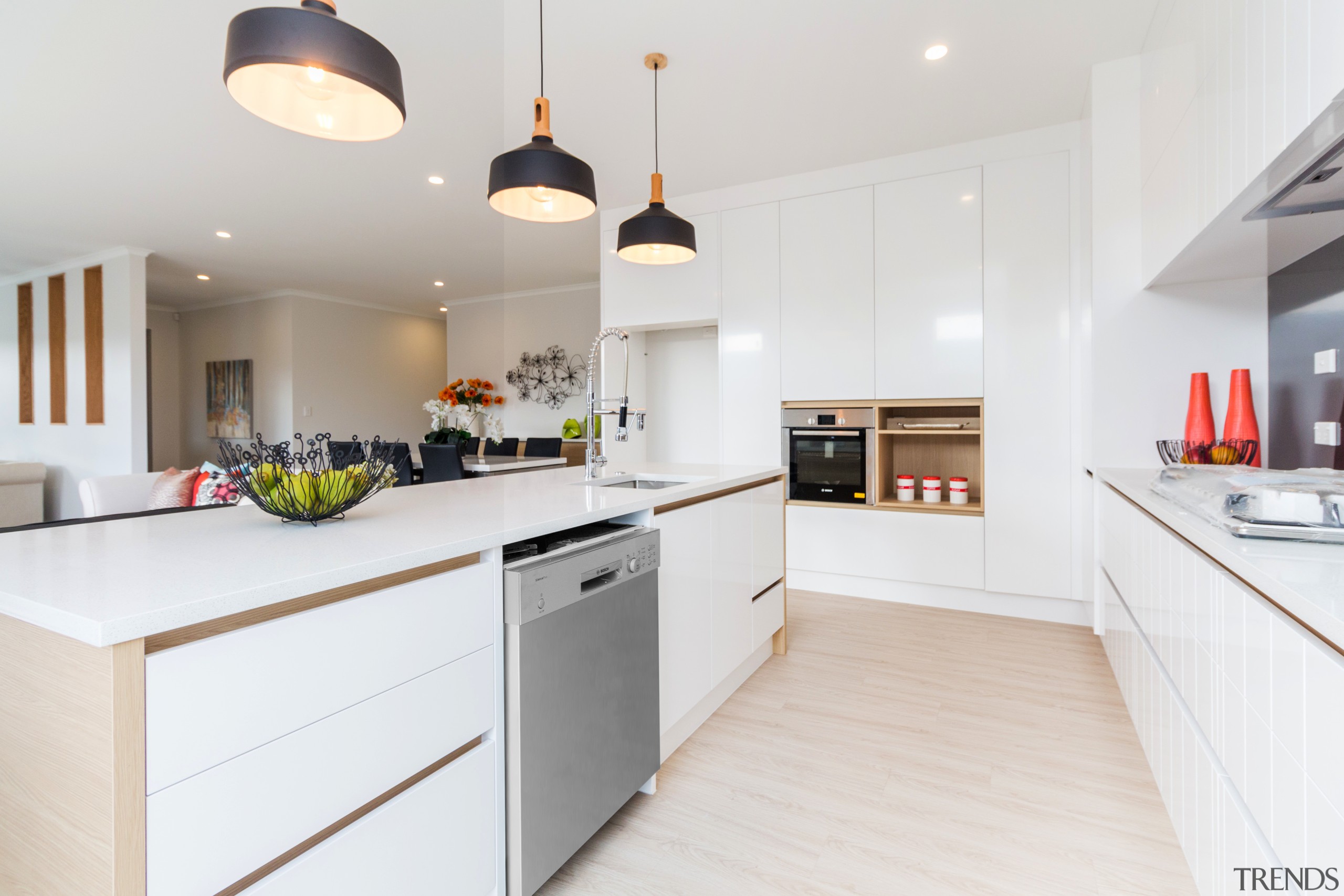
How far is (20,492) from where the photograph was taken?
552 centimetres

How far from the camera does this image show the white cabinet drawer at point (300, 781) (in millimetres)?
767

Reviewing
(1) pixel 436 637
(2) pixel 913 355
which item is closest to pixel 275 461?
(1) pixel 436 637

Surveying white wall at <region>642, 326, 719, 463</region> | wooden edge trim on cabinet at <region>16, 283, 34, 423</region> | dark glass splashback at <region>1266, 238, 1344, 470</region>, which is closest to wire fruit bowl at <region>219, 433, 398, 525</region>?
dark glass splashback at <region>1266, 238, 1344, 470</region>

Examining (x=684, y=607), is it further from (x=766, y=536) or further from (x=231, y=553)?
(x=231, y=553)

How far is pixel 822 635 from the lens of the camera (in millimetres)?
3094

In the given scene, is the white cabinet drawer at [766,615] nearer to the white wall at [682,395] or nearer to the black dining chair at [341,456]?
the black dining chair at [341,456]

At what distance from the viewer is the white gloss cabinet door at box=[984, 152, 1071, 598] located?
10.5 feet

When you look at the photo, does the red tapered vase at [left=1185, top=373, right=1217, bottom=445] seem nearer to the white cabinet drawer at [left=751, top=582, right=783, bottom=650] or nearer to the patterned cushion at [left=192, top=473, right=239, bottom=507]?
the white cabinet drawer at [left=751, top=582, right=783, bottom=650]

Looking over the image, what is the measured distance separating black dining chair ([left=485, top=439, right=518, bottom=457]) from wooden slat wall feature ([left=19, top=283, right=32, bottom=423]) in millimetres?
4947

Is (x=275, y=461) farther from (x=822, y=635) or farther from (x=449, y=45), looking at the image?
(x=822, y=635)

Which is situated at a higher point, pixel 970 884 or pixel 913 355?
pixel 913 355

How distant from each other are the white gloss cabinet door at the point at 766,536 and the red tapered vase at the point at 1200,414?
159 centimetres

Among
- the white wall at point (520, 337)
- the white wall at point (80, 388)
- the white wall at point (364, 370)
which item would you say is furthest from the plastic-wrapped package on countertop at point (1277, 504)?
the white wall at point (364, 370)

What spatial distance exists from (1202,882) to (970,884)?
1.42 ft
